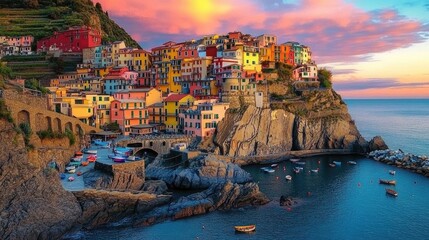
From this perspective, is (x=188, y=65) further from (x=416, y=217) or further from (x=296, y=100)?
(x=416, y=217)

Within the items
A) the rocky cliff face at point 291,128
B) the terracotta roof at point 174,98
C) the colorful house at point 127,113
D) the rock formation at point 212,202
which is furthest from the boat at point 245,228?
the terracotta roof at point 174,98

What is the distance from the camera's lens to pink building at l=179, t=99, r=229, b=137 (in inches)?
2133

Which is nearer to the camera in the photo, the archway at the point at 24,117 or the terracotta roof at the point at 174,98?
the archway at the point at 24,117

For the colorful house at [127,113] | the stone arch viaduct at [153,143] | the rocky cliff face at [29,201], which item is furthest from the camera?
the colorful house at [127,113]

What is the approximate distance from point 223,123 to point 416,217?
27.2 metres

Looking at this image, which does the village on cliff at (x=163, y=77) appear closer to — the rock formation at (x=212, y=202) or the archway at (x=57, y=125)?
the archway at (x=57, y=125)

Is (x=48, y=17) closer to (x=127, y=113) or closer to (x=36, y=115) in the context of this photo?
(x=127, y=113)

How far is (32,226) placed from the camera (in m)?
27.6

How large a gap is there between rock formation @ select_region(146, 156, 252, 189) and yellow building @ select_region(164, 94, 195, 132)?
44.9ft

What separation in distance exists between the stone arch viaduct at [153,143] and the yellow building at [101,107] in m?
7.08

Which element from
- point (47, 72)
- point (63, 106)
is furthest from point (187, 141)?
point (47, 72)

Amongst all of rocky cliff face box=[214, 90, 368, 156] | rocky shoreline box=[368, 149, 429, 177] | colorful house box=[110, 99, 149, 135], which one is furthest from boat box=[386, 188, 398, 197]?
colorful house box=[110, 99, 149, 135]

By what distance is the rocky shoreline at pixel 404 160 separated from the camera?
50109 mm

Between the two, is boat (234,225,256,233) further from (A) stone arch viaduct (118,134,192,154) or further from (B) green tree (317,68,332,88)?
(B) green tree (317,68,332,88)
